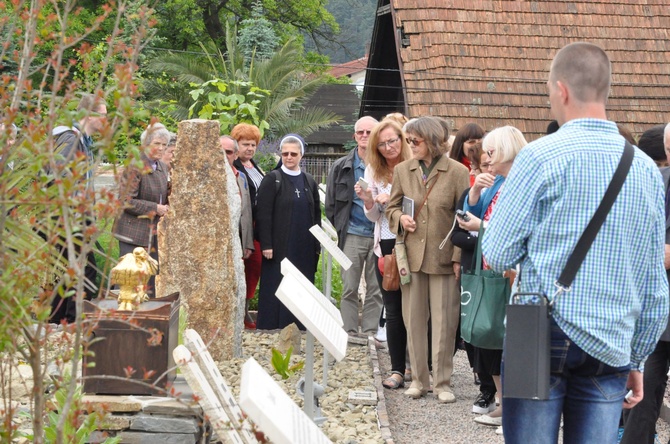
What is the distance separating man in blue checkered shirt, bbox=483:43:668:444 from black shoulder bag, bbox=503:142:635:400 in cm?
2

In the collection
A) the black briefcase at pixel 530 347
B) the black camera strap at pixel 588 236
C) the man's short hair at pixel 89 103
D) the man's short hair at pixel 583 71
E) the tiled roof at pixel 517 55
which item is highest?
the tiled roof at pixel 517 55

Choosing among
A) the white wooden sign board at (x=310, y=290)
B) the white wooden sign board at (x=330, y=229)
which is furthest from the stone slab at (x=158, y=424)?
the white wooden sign board at (x=330, y=229)

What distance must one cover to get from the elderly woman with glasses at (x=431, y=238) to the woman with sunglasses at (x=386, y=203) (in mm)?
355

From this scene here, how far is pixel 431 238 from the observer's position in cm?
724

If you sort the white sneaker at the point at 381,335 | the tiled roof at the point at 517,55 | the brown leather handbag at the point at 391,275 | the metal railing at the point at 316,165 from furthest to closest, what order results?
the metal railing at the point at 316,165
the tiled roof at the point at 517,55
the white sneaker at the point at 381,335
the brown leather handbag at the point at 391,275

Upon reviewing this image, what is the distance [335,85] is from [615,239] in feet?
141

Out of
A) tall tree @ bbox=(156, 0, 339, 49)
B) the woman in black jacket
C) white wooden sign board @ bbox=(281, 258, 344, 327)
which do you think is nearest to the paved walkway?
the woman in black jacket

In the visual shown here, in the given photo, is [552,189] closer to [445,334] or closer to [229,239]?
[445,334]

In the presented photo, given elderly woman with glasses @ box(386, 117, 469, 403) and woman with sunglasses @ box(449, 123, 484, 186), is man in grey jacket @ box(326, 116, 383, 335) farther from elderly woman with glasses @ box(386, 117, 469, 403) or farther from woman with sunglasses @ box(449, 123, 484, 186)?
elderly woman with glasses @ box(386, 117, 469, 403)

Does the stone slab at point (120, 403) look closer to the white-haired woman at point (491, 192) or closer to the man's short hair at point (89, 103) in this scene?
the white-haired woman at point (491, 192)

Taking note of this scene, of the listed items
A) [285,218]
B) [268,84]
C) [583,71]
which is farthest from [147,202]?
[268,84]

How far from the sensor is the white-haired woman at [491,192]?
581cm

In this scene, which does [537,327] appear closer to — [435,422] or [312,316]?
[312,316]

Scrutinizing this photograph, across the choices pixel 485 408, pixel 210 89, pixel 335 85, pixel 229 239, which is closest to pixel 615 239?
pixel 485 408
